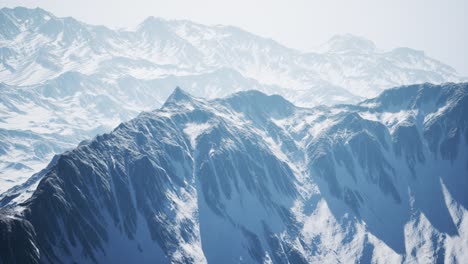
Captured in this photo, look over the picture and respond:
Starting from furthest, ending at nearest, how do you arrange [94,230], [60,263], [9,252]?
[94,230] → [60,263] → [9,252]

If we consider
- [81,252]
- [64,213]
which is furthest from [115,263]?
[64,213]

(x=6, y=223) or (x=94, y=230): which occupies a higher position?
(x=6, y=223)

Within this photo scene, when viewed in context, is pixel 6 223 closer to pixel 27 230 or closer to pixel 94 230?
pixel 27 230

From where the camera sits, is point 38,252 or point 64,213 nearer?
point 38,252

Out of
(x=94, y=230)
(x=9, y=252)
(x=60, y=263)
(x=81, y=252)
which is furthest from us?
(x=94, y=230)

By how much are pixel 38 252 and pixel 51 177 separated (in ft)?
136

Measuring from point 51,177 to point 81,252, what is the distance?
32.7 m

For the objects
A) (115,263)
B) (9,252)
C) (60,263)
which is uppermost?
(9,252)

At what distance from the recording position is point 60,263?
175250 mm

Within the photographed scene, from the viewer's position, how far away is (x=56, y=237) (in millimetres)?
183000

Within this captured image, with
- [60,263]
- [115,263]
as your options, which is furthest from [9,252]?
[115,263]

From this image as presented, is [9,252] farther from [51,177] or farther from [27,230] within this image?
[51,177]

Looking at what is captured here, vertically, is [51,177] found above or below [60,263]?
above

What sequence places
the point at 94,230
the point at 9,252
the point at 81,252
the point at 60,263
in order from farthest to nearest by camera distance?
the point at 94,230 → the point at 81,252 → the point at 60,263 → the point at 9,252
